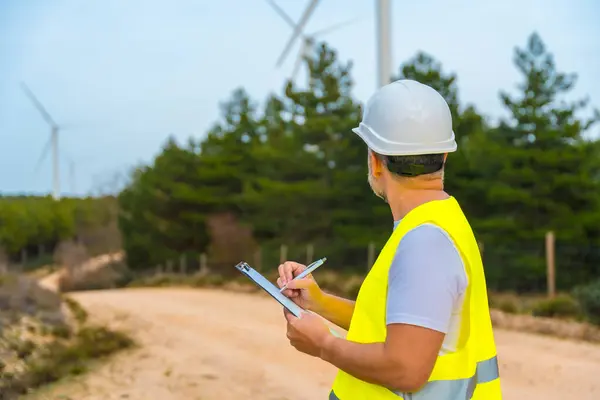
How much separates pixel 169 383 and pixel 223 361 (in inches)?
46.1

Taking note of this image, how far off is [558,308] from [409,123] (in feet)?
40.3

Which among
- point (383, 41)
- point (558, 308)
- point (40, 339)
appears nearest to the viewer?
point (40, 339)

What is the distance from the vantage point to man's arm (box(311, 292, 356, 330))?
7.16 feet

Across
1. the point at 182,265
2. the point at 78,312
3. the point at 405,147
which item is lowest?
the point at 182,265

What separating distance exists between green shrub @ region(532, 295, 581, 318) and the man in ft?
38.1

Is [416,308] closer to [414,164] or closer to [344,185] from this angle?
[414,164]

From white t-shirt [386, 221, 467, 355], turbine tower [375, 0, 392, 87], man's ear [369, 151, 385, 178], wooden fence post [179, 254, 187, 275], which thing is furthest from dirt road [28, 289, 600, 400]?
wooden fence post [179, 254, 187, 275]

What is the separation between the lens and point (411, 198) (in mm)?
1796

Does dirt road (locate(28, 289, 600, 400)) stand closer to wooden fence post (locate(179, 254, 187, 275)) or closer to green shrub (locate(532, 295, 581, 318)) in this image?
green shrub (locate(532, 295, 581, 318))

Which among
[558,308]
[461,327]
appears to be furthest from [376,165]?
[558,308]

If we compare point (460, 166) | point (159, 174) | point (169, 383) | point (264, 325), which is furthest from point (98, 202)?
point (169, 383)

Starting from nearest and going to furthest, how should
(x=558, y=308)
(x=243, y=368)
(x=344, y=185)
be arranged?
1. (x=243, y=368)
2. (x=558, y=308)
3. (x=344, y=185)

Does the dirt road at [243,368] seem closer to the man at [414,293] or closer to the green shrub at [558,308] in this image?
the green shrub at [558,308]

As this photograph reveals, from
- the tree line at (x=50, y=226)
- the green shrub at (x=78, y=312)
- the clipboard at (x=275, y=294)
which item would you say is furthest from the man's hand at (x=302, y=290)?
the tree line at (x=50, y=226)
